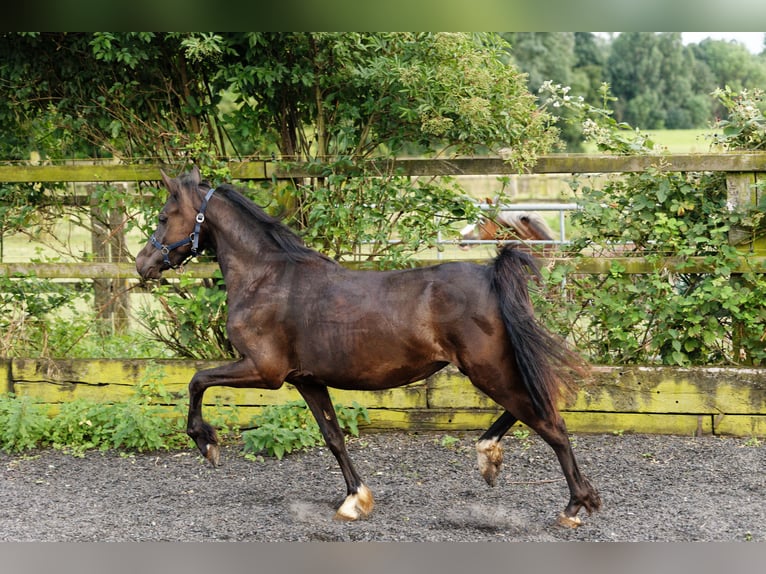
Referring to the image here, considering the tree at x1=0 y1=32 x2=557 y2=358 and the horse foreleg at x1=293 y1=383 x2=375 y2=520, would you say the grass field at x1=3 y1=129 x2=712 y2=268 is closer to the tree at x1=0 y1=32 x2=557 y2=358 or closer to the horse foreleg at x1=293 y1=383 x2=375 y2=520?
the tree at x1=0 y1=32 x2=557 y2=358

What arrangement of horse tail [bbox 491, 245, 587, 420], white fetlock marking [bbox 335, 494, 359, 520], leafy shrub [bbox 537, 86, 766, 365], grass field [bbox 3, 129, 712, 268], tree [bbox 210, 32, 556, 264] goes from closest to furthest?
horse tail [bbox 491, 245, 587, 420], white fetlock marking [bbox 335, 494, 359, 520], leafy shrub [bbox 537, 86, 766, 365], tree [bbox 210, 32, 556, 264], grass field [bbox 3, 129, 712, 268]

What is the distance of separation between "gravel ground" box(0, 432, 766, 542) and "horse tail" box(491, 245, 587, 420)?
780 mm

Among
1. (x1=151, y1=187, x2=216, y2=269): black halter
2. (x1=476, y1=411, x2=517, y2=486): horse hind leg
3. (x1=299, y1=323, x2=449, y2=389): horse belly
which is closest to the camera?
(x1=299, y1=323, x2=449, y2=389): horse belly

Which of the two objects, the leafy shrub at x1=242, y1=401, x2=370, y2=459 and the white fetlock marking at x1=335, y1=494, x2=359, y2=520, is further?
the leafy shrub at x1=242, y1=401, x2=370, y2=459

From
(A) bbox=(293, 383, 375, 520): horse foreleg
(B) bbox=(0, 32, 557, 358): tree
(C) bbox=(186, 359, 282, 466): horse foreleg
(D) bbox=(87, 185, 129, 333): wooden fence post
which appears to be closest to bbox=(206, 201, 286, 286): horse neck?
(C) bbox=(186, 359, 282, 466): horse foreleg

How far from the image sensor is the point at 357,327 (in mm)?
5129

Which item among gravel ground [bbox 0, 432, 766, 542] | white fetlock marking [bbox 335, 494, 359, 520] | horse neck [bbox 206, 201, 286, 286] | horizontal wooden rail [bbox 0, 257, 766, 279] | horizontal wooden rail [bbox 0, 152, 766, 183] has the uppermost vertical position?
horizontal wooden rail [bbox 0, 152, 766, 183]

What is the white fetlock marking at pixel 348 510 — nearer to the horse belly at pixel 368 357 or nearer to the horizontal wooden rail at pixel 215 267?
the horse belly at pixel 368 357

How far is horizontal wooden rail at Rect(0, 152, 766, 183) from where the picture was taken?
6.70m

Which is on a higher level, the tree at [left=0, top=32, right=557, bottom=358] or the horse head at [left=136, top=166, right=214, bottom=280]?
the tree at [left=0, top=32, right=557, bottom=358]

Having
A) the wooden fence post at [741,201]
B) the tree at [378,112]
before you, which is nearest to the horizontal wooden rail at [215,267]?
the wooden fence post at [741,201]

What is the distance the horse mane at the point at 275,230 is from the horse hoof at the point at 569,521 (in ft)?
6.59

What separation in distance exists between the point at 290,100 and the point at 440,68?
131cm

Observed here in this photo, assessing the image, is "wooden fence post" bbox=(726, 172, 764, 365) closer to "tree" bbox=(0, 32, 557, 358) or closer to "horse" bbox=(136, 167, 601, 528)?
"tree" bbox=(0, 32, 557, 358)
